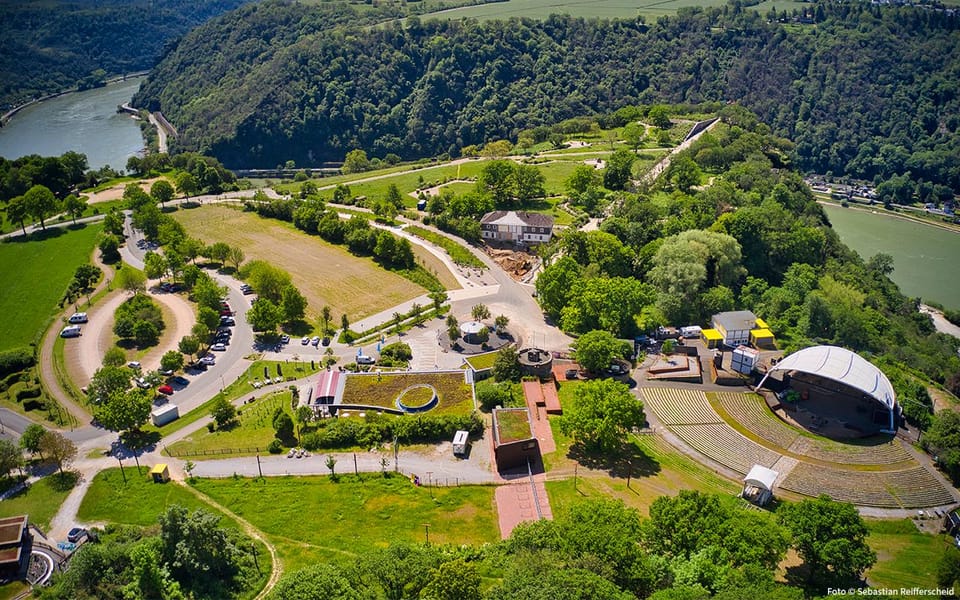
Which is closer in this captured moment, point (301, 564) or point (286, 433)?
point (301, 564)

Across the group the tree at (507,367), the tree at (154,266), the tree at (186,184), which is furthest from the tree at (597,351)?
the tree at (186,184)

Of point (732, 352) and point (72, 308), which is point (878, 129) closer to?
point (732, 352)

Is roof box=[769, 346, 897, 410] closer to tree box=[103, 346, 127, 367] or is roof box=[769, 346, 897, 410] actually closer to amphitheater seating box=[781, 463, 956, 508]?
amphitheater seating box=[781, 463, 956, 508]

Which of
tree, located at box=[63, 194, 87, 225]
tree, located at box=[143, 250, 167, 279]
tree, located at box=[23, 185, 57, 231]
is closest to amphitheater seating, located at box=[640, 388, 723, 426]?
tree, located at box=[143, 250, 167, 279]

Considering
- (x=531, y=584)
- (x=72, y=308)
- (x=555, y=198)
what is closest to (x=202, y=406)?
(x=72, y=308)

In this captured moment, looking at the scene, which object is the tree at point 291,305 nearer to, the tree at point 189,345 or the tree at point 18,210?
the tree at point 189,345

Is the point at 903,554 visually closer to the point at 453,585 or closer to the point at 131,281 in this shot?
the point at 453,585
